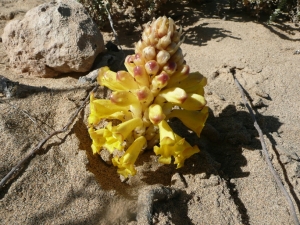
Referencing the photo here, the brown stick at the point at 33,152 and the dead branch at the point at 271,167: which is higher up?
the brown stick at the point at 33,152

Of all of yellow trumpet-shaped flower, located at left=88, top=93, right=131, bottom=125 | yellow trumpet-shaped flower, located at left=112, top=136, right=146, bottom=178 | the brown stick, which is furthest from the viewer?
yellow trumpet-shaped flower, located at left=88, top=93, right=131, bottom=125

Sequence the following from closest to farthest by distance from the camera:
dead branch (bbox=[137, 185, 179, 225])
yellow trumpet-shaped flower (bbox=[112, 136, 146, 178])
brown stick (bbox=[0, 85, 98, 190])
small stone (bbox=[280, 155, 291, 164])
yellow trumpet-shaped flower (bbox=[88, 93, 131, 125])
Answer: dead branch (bbox=[137, 185, 179, 225]) < brown stick (bbox=[0, 85, 98, 190]) < yellow trumpet-shaped flower (bbox=[112, 136, 146, 178]) < yellow trumpet-shaped flower (bbox=[88, 93, 131, 125]) < small stone (bbox=[280, 155, 291, 164])

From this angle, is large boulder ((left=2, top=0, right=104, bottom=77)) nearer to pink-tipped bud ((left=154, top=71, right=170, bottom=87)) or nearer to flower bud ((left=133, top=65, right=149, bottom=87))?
flower bud ((left=133, top=65, right=149, bottom=87))

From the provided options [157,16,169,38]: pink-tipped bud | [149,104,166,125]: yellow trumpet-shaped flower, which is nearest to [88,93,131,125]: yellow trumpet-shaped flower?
[149,104,166,125]: yellow trumpet-shaped flower

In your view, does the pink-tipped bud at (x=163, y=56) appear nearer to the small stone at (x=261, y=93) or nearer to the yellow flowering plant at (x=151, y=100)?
the yellow flowering plant at (x=151, y=100)

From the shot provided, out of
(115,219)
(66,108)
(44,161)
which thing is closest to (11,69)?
(66,108)

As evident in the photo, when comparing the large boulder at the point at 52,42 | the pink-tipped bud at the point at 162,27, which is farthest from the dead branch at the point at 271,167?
the large boulder at the point at 52,42

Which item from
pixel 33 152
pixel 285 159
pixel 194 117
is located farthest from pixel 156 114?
pixel 285 159

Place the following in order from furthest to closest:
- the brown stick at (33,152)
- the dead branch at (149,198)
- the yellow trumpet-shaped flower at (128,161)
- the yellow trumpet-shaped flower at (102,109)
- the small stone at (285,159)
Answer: the small stone at (285,159)
the yellow trumpet-shaped flower at (102,109)
the yellow trumpet-shaped flower at (128,161)
the brown stick at (33,152)
the dead branch at (149,198)
